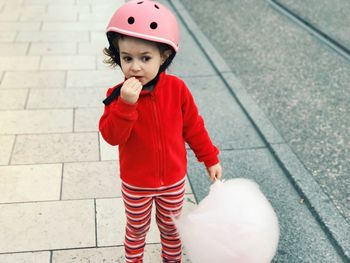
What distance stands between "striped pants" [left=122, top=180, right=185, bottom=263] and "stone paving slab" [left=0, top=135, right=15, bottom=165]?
172 centimetres

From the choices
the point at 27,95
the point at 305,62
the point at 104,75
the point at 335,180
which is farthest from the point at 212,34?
the point at 335,180

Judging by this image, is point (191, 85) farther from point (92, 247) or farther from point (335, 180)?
point (92, 247)

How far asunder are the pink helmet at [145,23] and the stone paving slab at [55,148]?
6.86ft

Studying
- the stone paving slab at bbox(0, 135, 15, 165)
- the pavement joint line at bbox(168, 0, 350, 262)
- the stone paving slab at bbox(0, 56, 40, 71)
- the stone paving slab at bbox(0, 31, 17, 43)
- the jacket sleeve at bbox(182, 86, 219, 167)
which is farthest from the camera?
the stone paving slab at bbox(0, 31, 17, 43)

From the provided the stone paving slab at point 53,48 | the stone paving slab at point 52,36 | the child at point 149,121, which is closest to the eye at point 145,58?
the child at point 149,121

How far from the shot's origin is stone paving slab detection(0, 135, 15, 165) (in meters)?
3.82

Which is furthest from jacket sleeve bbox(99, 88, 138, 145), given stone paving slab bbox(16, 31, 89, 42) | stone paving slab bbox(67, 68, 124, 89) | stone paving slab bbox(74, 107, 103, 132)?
stone paving slab bbox(16, 31, 89, 42)

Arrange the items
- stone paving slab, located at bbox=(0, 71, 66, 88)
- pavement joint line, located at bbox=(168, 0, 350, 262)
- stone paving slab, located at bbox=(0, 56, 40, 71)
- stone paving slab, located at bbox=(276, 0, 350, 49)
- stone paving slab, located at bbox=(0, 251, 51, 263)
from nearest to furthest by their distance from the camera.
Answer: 1. stone paving slab, located at bbox=(0, 251, 51, 263)
2. pavement joint line, located at bbox=(168, 0, 350, 262)
3. stone paving slab, located at bbox=(0, 71, 66, 88)
4. stone paving slab, located at bbox=(0, 56, 40, 71)
5. stone paving slab, located at bbox=(276, 0, 350, 49)

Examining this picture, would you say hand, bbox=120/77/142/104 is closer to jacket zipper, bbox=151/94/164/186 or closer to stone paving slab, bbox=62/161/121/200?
jacket zipper, bbox=151/94/164/186

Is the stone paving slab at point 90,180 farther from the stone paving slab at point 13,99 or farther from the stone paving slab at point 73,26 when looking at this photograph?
the stone paving slab at point 73,26

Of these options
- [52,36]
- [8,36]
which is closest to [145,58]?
[52,36]

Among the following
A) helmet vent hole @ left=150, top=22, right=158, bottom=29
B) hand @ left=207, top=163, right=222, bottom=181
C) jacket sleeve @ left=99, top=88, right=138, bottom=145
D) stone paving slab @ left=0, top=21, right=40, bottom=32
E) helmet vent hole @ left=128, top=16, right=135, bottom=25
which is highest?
helmet vent hole @ left=128, top=16, right=135, bottom=25

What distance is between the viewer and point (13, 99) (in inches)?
192

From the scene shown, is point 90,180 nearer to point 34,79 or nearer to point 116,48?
point 116,48
